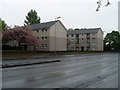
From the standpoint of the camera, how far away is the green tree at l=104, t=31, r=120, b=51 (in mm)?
112537

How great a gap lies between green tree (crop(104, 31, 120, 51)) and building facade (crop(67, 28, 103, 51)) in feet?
35.2

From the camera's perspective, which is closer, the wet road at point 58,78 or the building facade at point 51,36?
the wet road at point 58,78

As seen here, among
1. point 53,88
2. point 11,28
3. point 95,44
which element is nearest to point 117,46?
point 95,44

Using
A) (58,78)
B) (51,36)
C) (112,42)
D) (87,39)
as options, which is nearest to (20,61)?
(58,78)

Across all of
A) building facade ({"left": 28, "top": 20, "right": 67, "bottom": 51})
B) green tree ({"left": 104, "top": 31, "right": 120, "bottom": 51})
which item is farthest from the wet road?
green tree ({"left": 104, "top": 31, "right": 120, "bottom": 51})

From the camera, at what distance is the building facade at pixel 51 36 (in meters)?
72.6

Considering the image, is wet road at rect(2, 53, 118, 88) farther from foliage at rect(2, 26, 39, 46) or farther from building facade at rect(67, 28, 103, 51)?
building facade at rect(67, 28, 103, 51)

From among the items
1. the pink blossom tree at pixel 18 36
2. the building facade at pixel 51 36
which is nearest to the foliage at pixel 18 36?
the pink blossom tree at pixel 18 36

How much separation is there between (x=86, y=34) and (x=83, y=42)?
3495 millimetres

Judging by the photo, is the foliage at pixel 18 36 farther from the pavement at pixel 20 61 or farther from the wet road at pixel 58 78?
the wet road at pixel 58 78

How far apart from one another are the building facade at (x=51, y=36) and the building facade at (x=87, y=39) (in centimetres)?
2356

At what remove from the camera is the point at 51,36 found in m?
73.2

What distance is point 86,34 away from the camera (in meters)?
100

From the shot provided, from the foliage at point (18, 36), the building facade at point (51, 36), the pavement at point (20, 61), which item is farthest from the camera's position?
the building facade at point (51, 36)
